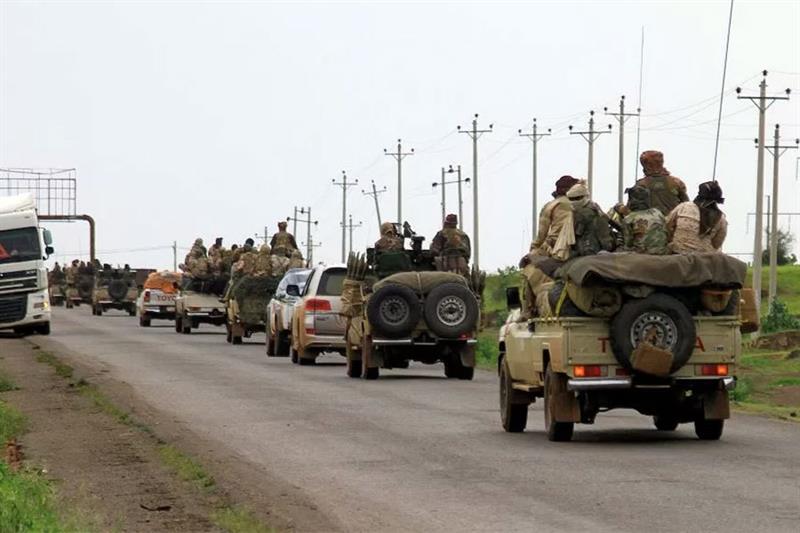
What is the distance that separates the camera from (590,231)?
1920cm

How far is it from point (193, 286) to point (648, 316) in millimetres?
36945

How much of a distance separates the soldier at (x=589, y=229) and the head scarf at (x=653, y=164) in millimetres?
875

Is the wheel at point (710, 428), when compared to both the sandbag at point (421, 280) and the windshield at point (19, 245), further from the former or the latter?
the windshield at point (19, 245)

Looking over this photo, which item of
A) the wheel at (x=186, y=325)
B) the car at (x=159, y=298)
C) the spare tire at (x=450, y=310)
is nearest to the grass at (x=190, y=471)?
the spare tire at (x=450, y=310)

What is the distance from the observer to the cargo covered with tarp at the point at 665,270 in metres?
18.0

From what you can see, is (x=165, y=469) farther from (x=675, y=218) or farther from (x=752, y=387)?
(x=752, y=387)

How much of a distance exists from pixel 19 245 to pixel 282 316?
1023 cm

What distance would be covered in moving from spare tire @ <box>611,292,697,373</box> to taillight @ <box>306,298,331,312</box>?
17.7 m

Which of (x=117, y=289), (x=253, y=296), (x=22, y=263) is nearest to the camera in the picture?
(x=253, y=296)

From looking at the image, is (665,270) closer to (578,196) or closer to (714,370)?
(714,370)

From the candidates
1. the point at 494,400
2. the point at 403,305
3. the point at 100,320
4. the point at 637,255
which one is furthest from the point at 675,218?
the point at 100,320

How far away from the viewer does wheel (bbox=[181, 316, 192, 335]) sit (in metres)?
54.2

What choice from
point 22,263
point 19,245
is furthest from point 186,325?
point 19,245

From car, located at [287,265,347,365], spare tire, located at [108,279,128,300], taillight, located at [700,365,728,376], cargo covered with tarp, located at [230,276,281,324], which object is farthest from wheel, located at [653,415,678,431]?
spare tire, located at [108,279,128,300]
